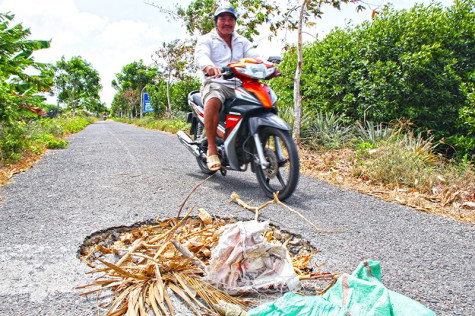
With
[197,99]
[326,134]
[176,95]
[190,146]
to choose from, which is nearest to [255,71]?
[197,99]

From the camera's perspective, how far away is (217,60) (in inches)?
160

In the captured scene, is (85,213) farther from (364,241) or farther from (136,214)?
(364,241)

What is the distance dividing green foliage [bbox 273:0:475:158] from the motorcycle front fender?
394cm

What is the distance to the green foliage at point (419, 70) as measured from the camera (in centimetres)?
636

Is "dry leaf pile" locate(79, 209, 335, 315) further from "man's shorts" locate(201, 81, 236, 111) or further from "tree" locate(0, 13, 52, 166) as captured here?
"tree" locate(0, 13, 52, 166)

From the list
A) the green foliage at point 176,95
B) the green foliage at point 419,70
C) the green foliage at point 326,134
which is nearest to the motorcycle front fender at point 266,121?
the green foliage at point 326,134

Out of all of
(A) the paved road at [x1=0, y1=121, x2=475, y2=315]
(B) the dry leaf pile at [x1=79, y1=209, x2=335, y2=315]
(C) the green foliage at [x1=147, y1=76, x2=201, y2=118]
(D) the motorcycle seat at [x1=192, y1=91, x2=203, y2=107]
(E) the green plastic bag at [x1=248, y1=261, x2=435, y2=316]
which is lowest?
(A) the paved road at [x1=0, y1=121, x2=475, y2=315]

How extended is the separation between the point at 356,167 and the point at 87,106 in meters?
55.3

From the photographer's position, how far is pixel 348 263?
192cm

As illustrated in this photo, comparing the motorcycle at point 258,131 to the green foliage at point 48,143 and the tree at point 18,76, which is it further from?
the green foliage at point 48,143

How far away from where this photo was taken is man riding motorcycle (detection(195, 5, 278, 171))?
361cm

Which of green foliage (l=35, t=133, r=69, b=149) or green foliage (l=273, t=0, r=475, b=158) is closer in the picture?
green foliage (l=273, t=0, r=475, b=158)

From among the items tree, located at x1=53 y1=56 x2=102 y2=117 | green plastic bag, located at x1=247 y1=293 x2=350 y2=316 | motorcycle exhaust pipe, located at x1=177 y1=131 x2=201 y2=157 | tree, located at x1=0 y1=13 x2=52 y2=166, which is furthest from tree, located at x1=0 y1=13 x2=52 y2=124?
tree, located at x1=53 y1=56 x2=102 y2=117

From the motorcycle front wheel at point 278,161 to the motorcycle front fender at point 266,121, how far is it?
65 mm
